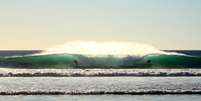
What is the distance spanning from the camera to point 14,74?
3097cm

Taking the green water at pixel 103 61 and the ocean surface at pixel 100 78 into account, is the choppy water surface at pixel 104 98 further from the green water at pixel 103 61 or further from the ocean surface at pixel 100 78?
the green water at pixel 103 61

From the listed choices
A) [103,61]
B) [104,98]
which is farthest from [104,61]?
[104,98]

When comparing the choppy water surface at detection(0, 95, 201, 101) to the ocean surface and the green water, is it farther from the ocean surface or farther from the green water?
the green water

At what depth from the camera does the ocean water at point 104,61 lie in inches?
1431

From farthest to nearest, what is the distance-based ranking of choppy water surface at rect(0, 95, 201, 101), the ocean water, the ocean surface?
the ocean water, the ocean surface, choppy water surface at rect(0, 95, 201, 101)

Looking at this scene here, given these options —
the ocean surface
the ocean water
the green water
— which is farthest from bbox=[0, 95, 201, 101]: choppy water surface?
the green water

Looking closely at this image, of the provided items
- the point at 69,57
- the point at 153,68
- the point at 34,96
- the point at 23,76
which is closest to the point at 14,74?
the point at 23,76

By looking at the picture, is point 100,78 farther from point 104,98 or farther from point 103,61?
point 104,98

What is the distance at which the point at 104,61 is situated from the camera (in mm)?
37094

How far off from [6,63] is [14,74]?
841cm

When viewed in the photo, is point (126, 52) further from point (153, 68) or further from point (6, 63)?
point (6, 63)

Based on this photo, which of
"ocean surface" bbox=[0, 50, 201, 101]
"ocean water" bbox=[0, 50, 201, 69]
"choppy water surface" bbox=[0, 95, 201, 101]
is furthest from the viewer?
"ocean water" bbox=[0, 50, 201, 69]

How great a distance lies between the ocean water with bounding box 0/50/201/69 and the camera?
119 feet

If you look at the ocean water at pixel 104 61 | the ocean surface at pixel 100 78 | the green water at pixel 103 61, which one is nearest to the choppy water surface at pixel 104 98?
the ocean surface at pixel 100 78
